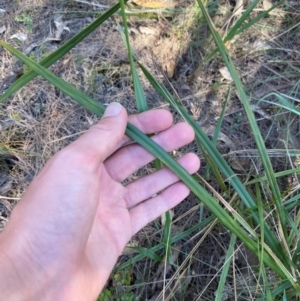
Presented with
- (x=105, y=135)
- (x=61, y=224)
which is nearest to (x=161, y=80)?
(x=105, y=135)

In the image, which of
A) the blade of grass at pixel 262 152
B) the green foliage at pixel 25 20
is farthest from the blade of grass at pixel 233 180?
the green foliage at pixel 25 20

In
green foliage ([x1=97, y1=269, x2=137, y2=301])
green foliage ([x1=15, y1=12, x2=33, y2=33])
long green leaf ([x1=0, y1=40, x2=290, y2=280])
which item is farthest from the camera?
green foliage ([x1=15, y1=12, x2=33, y2=33])

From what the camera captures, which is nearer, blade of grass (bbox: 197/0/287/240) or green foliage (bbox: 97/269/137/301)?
blade of grass (bbox: 197/0/287/240)

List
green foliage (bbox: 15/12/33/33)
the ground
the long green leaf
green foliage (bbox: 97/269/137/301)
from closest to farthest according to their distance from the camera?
the long green leaf, green foliage (bbox: 97/269/137/301), the ground, green foliage (bbox: 15/12/33/33)

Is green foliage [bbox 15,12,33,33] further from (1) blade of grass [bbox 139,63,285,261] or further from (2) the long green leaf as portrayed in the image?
(1) blade of grass [bbox 139,63,285,261]

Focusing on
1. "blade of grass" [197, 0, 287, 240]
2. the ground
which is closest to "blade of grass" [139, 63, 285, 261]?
"blade of grass" [197, 0, 287, 240]

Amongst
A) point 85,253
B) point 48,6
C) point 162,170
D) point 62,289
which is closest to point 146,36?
point 48,6

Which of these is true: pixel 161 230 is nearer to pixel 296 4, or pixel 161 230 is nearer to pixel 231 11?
pixel 231 11

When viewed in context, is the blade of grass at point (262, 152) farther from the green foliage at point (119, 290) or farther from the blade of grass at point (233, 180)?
the green foliage at point (119, 290)
